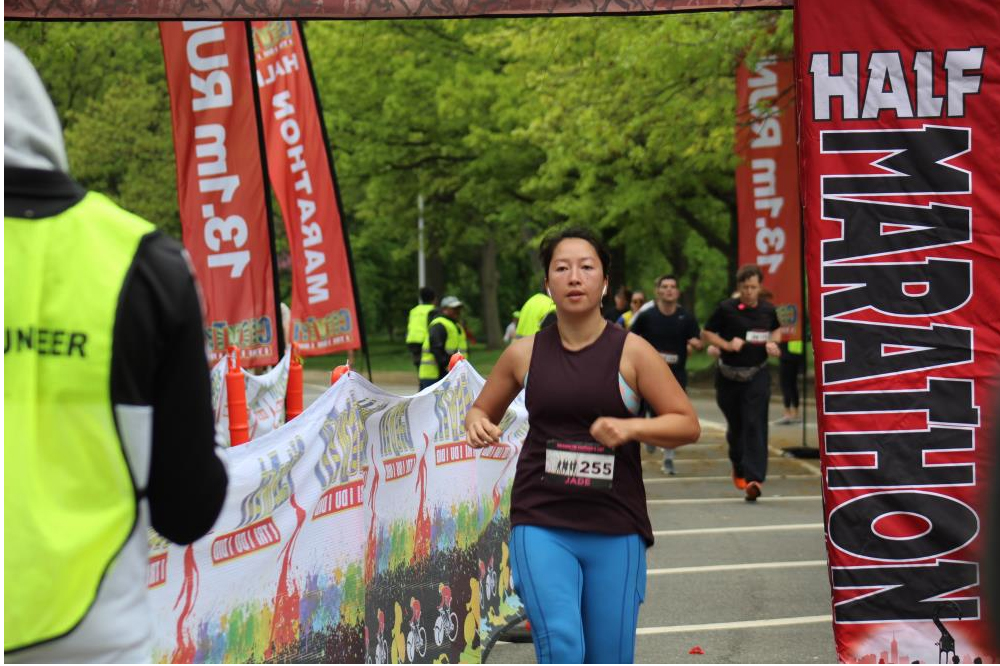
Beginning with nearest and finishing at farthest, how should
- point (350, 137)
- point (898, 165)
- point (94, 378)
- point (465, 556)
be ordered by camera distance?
point (94, 378) → point (898, 165) → point (465, 556) → point (350, 137)

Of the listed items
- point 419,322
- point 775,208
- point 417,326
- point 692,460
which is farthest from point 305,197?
point 417,326

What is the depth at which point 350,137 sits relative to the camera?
37.1 meters

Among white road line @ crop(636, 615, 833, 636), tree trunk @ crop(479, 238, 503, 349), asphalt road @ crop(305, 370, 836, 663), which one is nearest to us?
asphalt road @ crop(305, 370, 836, 663)

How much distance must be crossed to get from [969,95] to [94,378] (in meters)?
4.44

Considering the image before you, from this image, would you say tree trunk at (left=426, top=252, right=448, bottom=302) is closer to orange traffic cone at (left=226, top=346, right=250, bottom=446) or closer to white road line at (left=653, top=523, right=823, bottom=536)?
white road line at (left=653, top=523, right=823, bottom=536)

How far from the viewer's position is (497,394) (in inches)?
221

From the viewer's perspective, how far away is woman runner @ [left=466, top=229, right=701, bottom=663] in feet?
16.7

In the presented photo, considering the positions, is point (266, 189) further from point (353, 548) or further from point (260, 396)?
point (353, 548)

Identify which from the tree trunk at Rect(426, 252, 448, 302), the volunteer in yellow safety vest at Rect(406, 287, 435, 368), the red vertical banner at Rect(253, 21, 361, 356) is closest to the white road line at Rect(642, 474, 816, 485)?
the red vertical banner at Rect(253, 21, 361, 356)

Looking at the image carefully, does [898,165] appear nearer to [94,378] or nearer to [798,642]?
[798,642]

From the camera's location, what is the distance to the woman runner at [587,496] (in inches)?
201

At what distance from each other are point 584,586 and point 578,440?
1.70 feet

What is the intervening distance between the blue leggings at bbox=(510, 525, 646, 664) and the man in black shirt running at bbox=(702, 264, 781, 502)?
331 inches

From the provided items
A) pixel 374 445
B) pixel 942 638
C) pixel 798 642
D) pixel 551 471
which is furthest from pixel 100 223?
pixel 798 642
